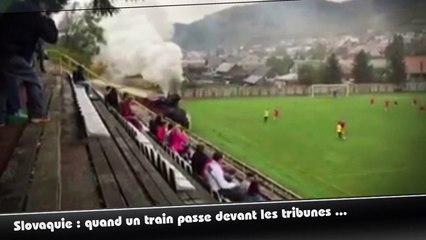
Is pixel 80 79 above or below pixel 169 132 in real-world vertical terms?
above

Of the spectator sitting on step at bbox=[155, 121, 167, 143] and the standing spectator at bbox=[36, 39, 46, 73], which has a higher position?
the standing spectator at bbox=[36, 39, 46, 73]

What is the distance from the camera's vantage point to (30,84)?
1743 millimetres

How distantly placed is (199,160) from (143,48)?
28 cm

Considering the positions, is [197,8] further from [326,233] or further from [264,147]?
[326,233]

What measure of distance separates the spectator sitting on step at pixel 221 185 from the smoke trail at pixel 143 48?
19 cm

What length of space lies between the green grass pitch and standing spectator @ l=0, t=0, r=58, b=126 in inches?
12.9

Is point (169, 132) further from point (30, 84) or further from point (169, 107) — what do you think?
point (30, 84)

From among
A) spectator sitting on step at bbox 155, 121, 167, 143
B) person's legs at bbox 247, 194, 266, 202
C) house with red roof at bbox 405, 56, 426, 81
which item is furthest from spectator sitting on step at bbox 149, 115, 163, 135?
house with red roof at bbox 405, 56, 426, 81

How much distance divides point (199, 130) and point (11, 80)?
1.39ft

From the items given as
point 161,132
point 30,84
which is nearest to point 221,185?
point 161,132

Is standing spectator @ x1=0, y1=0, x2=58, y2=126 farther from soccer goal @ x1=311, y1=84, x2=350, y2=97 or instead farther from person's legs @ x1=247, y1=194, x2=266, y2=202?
soccer goal @ x1=311, y1=84, x2=350, y2=97

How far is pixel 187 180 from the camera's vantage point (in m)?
1.80

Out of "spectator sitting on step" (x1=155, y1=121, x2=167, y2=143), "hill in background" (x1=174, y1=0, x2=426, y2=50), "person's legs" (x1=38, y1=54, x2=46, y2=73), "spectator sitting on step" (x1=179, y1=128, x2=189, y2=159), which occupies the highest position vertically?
"hill in background" (x1=174, y1=0, x2=426, y2=50)

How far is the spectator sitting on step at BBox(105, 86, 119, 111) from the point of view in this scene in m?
1.77
